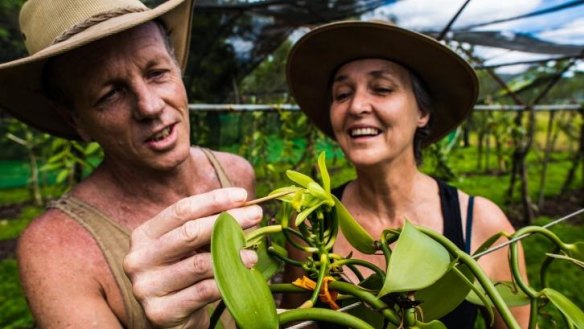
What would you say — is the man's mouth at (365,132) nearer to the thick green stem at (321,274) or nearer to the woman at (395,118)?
the woman at (395,118)

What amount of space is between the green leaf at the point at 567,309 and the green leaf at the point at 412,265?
0.11 m

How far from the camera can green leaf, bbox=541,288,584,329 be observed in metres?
0.30

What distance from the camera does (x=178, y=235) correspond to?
0.36m

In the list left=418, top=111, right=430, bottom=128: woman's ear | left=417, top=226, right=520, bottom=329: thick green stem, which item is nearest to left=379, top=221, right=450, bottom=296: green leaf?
left=417, top=226, right=520, bottom=329: thick green stem

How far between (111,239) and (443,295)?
0.50 m

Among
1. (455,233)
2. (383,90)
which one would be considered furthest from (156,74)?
(455,233)

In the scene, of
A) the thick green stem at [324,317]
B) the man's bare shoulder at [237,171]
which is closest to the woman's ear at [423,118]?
the man's bare shoulder at [237,171]

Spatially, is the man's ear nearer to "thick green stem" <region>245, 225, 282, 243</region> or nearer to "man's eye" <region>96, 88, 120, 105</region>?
"man's eye" <region>96, 88, 120, 105</region>

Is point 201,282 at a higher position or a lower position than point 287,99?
lower

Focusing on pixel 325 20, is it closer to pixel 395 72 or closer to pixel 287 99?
pixel 287 99

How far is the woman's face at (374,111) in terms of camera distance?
2.57 feet

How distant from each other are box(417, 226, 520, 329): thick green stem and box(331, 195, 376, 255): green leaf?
0.17ft

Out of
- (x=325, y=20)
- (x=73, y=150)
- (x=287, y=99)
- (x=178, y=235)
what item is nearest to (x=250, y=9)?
(x=325, y=20)

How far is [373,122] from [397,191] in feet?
0.58
